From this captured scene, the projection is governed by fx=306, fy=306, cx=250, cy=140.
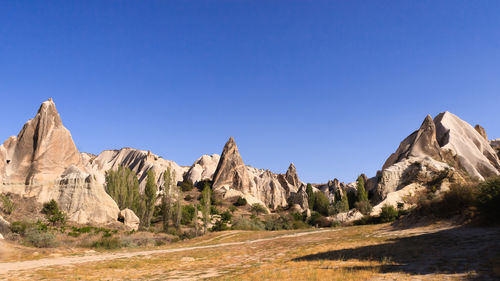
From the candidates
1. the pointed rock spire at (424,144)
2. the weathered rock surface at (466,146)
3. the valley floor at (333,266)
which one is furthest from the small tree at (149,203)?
the weathered rock surface at (466,146)

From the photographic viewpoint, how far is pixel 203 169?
3814 inches

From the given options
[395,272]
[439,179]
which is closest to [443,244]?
[395,272]

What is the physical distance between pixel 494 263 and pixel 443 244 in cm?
406

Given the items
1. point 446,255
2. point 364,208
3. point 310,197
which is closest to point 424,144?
point 364,208

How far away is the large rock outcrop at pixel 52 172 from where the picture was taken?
35812mm

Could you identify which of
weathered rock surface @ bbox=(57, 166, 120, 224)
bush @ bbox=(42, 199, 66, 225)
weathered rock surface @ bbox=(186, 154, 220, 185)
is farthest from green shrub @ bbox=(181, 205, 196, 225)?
weathered rock surface @ bbox=(186, 154, 220, 185)

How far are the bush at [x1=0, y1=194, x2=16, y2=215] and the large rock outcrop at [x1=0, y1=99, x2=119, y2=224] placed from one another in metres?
2.22

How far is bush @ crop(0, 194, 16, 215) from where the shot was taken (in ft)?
107

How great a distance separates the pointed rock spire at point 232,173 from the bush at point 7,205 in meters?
46.6

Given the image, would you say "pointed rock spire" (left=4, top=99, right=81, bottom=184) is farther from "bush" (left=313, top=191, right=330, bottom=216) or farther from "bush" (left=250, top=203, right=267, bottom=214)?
"bush" (left=313, top=191, right=330, bottom=216)

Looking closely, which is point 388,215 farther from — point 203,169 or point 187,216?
point 203,169

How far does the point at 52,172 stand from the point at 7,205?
6.61 m

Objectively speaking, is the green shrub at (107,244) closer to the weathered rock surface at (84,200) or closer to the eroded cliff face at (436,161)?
the weathered rock surface at (84,200)

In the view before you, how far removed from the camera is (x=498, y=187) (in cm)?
1448
